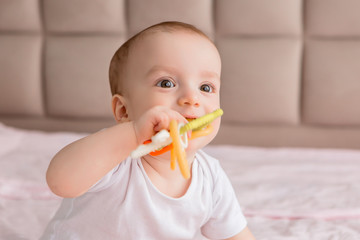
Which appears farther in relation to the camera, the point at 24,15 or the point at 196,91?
the point at 24,15

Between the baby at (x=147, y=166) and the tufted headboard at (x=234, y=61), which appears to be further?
the tufted headboard at (x=234, y=61)

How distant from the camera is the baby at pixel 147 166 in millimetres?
725

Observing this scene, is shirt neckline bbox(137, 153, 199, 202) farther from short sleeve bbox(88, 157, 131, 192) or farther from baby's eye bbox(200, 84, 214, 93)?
baby's eye bbox(200, 84, 214, 93)

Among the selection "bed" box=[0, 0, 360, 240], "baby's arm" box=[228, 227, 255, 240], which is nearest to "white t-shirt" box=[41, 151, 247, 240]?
"baby's arm" box=[228, 227, 255, 240]

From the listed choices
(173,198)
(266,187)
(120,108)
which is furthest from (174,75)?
(266,187)

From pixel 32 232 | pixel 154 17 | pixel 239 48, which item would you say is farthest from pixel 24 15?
pixel 32 232

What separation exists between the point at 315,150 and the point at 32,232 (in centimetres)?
100

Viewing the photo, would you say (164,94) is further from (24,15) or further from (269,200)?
(24,15)

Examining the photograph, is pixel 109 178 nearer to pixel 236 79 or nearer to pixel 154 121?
pixel 154 121

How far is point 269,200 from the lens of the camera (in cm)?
127

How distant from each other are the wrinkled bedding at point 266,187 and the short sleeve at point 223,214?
0.12m

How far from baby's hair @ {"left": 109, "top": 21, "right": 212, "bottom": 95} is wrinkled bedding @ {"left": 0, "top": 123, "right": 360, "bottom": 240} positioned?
0.44 m

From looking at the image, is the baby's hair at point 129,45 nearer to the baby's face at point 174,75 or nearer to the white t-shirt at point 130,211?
the baby's face at point 174,75

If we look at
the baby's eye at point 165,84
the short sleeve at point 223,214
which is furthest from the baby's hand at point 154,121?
the short sleeve at point 223,214
